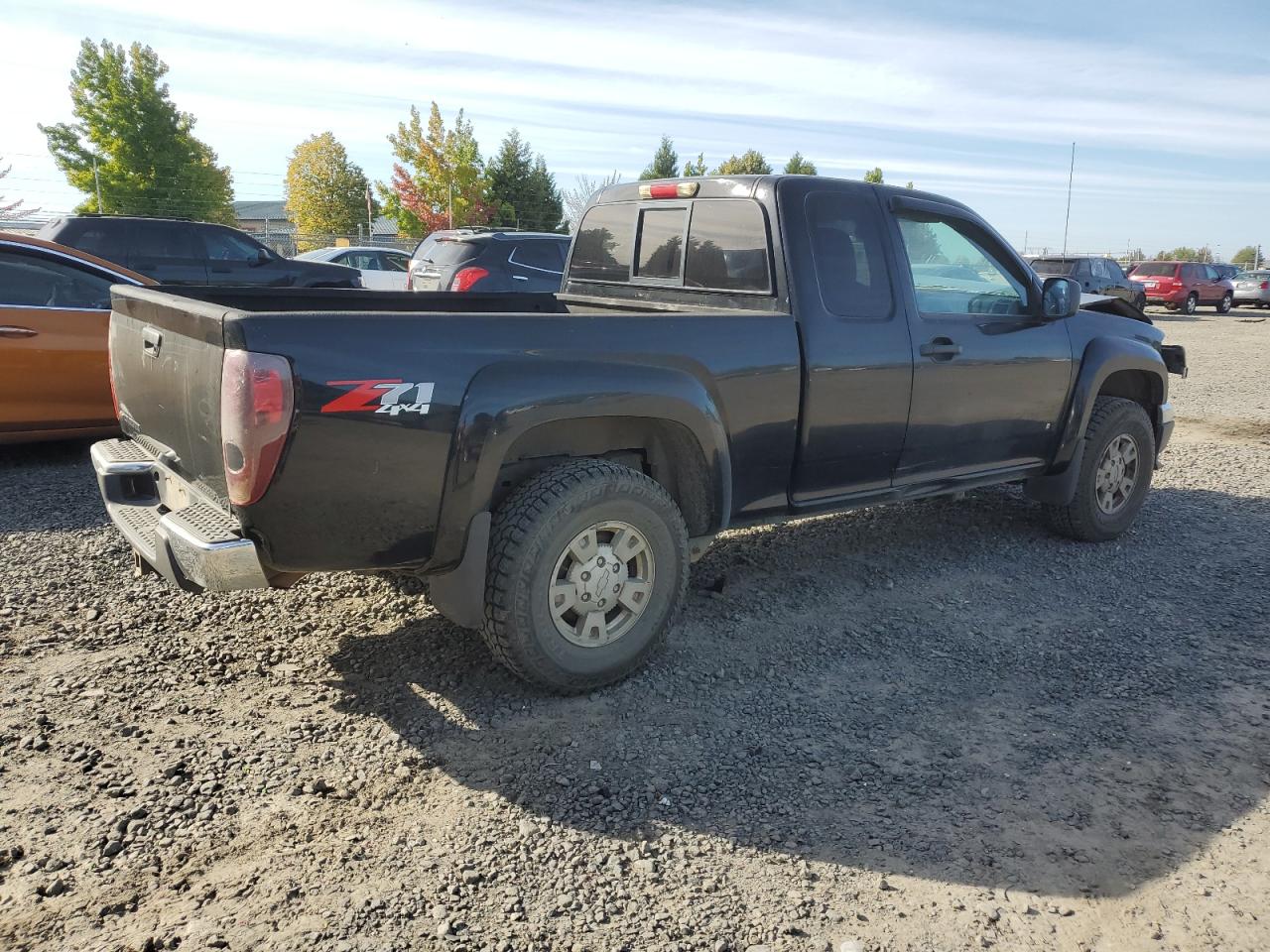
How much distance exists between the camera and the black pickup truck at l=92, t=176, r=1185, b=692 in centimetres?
307

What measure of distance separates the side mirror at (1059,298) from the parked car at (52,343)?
5.53m

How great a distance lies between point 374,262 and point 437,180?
25.7 metres

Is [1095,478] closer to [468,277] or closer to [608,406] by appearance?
[608,406]

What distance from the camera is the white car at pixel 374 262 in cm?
2084

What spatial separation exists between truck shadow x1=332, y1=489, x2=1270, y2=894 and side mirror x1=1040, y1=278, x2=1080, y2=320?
1424mm

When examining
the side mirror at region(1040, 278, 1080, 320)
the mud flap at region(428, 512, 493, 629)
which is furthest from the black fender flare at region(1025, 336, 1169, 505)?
the mud flap at region(428, 512, 493, 629)

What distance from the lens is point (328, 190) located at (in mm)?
49750

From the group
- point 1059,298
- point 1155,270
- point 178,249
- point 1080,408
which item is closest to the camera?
point 1059,298

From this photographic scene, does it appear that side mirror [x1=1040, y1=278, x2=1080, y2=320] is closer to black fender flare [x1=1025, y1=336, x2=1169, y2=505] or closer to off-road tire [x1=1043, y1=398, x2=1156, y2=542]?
black fender flare [x1=1025, y1=336, x2=1169, y2=505]

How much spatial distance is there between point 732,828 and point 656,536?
3.87 ft

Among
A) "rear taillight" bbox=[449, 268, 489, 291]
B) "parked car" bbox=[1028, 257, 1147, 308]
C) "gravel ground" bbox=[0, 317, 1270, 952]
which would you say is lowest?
"gravel ground" bbox=[0, 317, 1270, 952]

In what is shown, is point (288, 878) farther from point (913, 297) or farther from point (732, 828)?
point (913, 297)

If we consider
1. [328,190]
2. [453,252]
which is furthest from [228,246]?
[328,190]

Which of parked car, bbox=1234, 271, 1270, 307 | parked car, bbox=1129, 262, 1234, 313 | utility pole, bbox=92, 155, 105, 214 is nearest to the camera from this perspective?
parked car, bbox=1129, 262, 1234, 313
